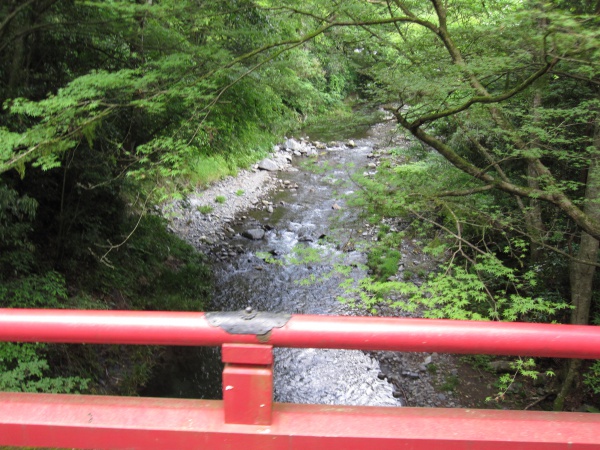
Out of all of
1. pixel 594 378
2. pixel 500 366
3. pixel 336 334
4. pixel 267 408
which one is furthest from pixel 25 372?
pixel 594 378

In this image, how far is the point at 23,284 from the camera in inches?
221

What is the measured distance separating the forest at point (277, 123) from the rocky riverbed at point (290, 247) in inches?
50.7

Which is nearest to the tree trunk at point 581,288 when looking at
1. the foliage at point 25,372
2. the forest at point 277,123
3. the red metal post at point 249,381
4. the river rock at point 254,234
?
the forest at point 277,123

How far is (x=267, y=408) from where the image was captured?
5.76 feet

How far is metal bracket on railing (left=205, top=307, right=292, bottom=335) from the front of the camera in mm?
1689

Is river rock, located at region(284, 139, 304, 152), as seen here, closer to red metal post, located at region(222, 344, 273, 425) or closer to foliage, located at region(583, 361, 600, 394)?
foliage, located at region(583, 361, 600, 394)

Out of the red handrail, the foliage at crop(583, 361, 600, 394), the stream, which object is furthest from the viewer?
the stream

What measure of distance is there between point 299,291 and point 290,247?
212 centimetres

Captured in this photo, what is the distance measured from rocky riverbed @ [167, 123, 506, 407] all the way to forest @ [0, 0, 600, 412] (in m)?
1.29

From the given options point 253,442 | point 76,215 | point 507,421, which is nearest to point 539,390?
point 507,421

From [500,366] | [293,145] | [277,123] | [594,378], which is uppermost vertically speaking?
[293,145]

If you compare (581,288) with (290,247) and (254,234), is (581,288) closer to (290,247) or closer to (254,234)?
(290,247)

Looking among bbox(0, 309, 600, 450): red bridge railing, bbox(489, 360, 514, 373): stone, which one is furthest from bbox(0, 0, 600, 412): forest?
bbox(0, 309, 600, 450): red bridge railing

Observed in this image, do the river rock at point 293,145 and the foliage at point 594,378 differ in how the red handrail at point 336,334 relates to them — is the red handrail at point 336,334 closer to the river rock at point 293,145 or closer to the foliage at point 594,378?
the foliage at point 594,378
